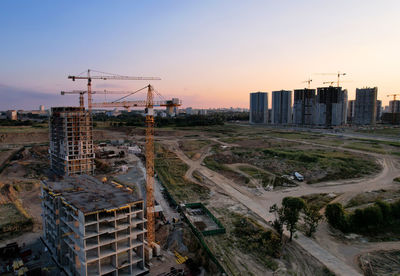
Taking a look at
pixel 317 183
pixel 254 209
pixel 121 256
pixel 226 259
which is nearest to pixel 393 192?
pixel 317 183

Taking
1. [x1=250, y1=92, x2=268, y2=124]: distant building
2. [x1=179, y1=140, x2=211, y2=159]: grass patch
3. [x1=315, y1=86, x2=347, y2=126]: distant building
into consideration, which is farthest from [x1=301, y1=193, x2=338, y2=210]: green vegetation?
[x1=250, y1=92, x2=268, y2=124]: distant building

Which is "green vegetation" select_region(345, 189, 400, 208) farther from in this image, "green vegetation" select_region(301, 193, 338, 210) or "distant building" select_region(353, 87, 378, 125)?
"distant building" select_region(353, 87, 378, 125)

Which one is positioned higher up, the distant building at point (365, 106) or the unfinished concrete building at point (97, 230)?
the distant building at point (365, 106)

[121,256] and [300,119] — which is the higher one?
[300,119]

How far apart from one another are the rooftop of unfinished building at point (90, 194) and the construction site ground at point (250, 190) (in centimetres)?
489

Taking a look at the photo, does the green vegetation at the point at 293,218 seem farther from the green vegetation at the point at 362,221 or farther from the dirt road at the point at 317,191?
the green vegetation at the point at 362,221

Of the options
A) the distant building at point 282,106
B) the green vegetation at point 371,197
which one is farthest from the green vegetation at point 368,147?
the distant building at point 282,106

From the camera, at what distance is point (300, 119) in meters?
101

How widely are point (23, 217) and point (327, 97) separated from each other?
92.6 meters

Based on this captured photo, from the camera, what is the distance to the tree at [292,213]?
19.0 meters

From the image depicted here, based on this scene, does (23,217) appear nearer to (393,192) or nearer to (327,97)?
(393,192)

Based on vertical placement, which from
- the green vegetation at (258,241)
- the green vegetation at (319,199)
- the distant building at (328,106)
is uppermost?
the distant building at (328,106)

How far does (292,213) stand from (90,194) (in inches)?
539

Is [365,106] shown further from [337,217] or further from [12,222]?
[12,222]
